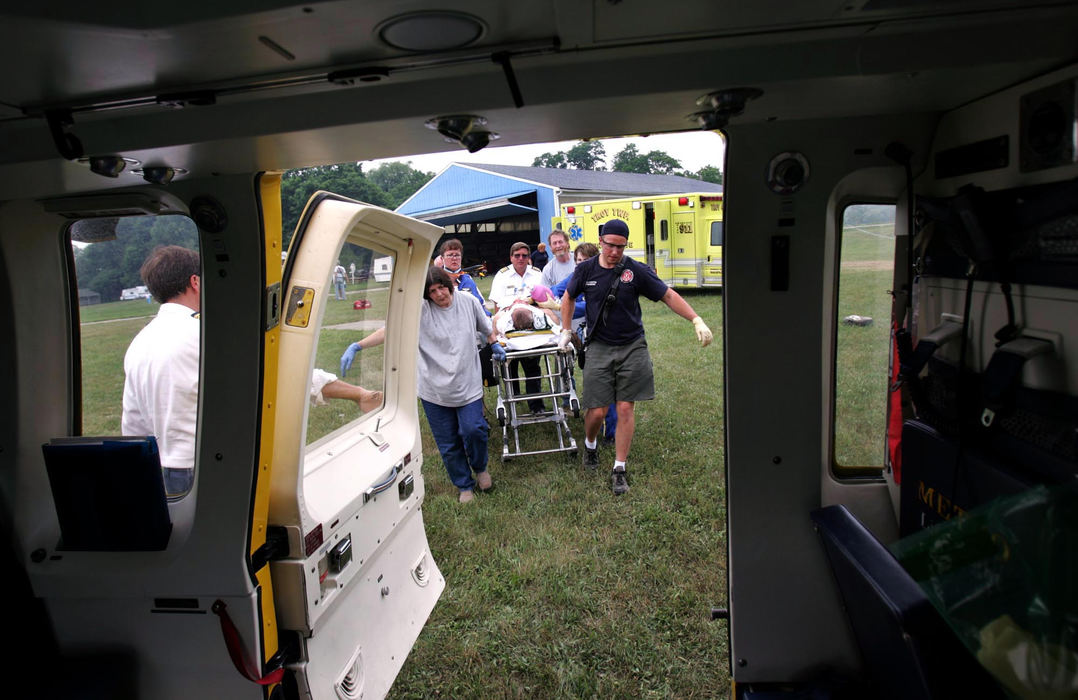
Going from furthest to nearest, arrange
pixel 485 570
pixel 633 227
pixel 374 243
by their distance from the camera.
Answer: pixel 633 227 → pixel 485 570 → pixel 374 243

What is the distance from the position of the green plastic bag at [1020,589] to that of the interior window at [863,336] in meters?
0.69

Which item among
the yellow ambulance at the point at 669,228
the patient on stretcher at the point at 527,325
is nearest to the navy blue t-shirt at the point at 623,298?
the patient on stretcher at the point at 527,325

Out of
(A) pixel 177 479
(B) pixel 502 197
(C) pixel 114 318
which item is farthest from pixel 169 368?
(B) pixel 502 197

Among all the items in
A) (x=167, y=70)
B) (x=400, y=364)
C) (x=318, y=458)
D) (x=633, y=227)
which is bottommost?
(x=318, y=458)

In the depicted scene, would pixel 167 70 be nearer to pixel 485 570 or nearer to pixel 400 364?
pixel 400 364

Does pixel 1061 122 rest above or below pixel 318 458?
above

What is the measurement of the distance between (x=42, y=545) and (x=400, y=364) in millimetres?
1772

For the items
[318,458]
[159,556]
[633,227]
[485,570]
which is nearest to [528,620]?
[485,570]

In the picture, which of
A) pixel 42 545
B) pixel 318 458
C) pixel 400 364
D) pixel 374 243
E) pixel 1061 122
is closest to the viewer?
pixel 1061 122

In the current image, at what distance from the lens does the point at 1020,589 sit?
1339mm

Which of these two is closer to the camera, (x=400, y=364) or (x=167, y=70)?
(x=167, y=70)

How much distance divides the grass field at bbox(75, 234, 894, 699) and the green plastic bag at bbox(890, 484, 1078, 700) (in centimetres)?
78

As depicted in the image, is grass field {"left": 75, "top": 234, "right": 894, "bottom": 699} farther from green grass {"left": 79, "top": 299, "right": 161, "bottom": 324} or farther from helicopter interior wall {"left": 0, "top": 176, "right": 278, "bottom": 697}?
helicopter interior wall {"left": 0, "top": 176, "right": 278, "bottom": 697}

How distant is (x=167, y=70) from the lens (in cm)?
115
